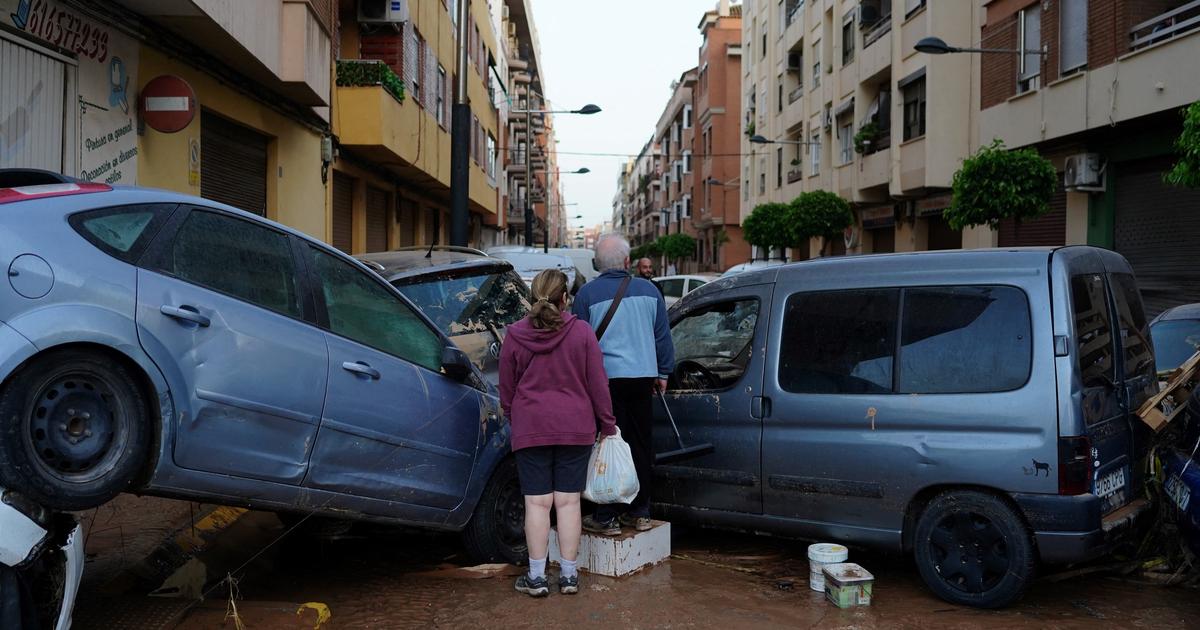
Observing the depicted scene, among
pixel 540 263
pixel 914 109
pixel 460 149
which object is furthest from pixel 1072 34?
pixel 460 149

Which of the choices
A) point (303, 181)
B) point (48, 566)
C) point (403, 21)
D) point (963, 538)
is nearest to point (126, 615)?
point (48, 566)

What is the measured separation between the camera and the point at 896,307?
517 centimetres

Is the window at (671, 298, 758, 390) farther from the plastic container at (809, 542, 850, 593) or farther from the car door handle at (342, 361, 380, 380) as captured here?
the car door handle at (342, 361, 380, 380)

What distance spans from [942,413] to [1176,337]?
12.6ft

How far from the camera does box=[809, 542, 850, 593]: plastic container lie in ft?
16.7

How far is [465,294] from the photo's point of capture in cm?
709

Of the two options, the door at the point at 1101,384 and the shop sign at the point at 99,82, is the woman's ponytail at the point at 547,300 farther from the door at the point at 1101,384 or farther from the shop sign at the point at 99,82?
the shop sign at the point at 99,82

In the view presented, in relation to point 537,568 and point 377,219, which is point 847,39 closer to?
point 377,219

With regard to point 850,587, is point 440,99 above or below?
above

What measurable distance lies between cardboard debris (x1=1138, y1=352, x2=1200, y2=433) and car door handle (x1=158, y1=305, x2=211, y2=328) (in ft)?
15.0

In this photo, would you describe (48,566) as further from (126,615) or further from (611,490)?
(611,490)

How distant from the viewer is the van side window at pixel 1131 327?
205 inches

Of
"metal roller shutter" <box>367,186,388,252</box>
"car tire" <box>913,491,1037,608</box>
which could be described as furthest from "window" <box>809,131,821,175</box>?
"car tire" <box>913,491,1037,608</box>

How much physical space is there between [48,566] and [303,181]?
11971mm
